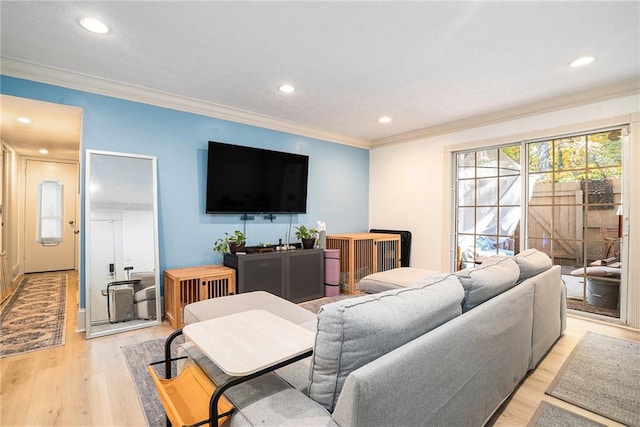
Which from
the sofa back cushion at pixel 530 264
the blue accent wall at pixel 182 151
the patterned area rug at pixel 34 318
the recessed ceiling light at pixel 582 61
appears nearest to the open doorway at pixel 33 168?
the blue accent wall at pixel 182 151

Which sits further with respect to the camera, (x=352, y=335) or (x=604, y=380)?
(x=604, y=380)

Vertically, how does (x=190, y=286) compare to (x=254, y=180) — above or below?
below

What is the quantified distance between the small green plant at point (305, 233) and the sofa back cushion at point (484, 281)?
2516mm

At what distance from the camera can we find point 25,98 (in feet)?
8.70

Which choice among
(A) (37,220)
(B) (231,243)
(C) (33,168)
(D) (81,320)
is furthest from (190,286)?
→ (C) (33,168)

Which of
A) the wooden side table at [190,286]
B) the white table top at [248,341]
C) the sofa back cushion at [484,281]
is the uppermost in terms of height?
the sofa back cushion at [484,281]

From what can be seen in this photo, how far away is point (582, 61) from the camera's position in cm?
253

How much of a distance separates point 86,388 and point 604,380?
3.37m

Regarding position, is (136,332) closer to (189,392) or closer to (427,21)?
(189,392)

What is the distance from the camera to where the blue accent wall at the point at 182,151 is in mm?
2900

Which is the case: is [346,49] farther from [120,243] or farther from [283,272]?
[120,243]

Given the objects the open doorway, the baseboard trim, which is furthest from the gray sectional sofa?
the open doorway

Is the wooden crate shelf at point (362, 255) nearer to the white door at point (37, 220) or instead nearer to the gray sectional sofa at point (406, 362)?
the gray sectional sofa at point (406, 362)

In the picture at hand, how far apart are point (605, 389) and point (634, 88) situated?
2.69m
